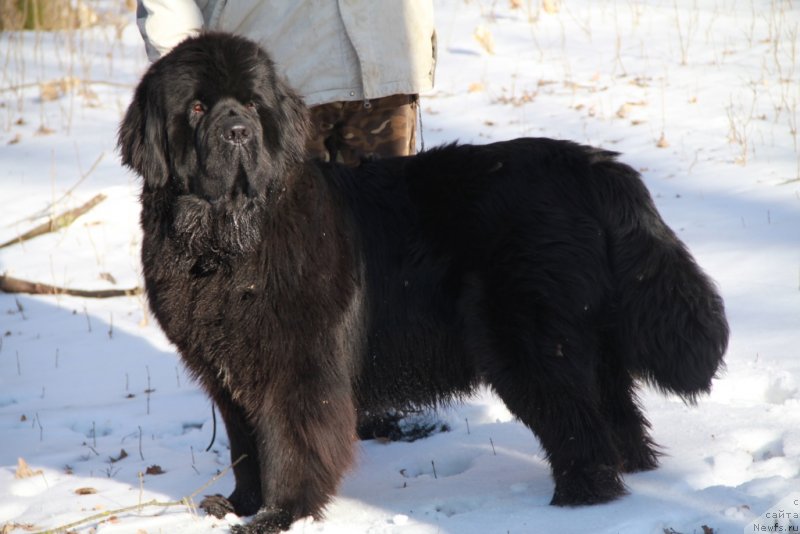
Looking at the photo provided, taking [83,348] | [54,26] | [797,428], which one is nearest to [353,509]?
[797,428]

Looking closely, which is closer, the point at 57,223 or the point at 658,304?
the point at 658,304

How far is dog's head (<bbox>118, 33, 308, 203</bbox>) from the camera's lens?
9.98ft

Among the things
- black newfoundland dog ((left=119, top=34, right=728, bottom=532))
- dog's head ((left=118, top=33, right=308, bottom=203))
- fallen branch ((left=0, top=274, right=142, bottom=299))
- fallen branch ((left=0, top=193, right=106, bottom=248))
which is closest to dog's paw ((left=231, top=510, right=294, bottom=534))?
black newfoundland dog ((left=119, top=34, right=728, bottom=532))

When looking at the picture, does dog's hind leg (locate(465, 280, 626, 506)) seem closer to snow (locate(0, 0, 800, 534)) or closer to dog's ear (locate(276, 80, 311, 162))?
snow (locate(0, 0, 800, 534))

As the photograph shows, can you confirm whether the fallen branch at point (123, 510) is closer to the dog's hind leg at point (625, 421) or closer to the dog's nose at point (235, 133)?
the dog's nose at point (235, 133)

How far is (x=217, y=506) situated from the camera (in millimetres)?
3398

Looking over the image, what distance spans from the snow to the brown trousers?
4.41 feet

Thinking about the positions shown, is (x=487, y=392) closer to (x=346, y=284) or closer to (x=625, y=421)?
(x=625, y=421)

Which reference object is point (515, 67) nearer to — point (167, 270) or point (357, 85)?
point (357, 85)

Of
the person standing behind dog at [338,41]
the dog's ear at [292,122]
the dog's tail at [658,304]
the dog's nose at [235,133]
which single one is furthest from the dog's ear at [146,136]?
the dog's tail at [658,304]

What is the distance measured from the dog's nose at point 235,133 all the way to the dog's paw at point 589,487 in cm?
165

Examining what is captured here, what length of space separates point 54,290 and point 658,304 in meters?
4.64

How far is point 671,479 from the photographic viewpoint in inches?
128

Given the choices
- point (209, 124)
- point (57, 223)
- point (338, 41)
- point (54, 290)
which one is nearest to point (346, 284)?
point (209, 124)
